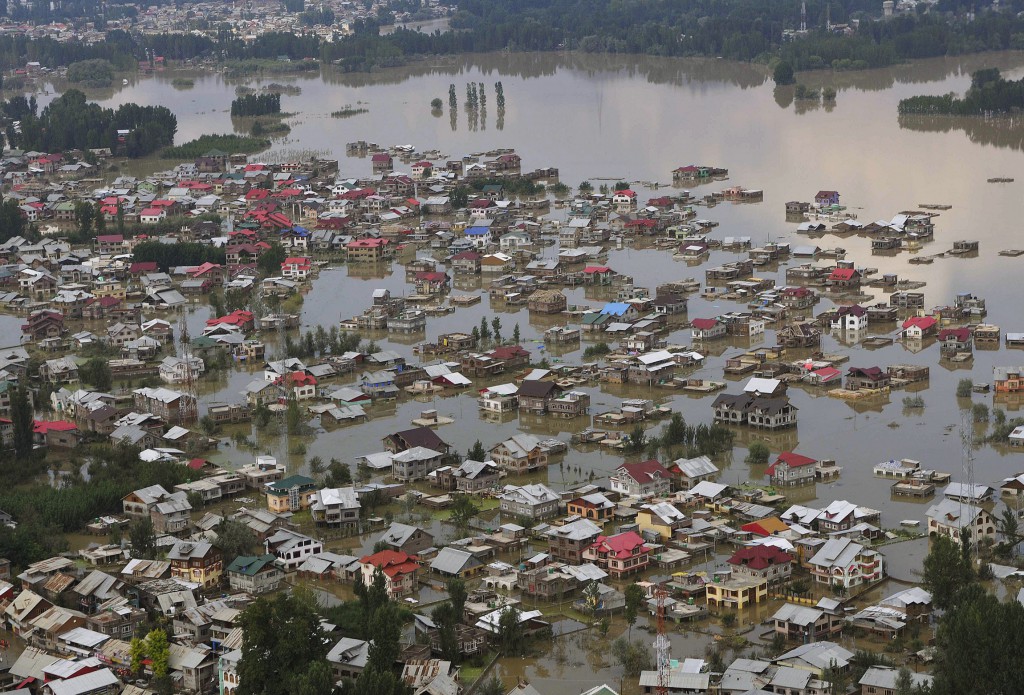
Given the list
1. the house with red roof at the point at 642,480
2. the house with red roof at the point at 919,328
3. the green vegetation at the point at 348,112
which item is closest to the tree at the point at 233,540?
the house with red roof at the point at 642,480

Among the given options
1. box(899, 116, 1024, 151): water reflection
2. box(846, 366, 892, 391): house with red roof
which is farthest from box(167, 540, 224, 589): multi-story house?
box(899, 116, 1024, 151): water reflection

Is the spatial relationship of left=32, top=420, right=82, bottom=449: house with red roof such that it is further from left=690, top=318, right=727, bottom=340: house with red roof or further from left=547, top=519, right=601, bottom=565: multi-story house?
left=690, top=318, right=727, bottom=340: house with red roof

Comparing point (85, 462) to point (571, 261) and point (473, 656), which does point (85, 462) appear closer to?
point (473, 656)

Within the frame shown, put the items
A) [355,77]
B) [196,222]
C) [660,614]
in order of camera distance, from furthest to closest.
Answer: [355,77]
[196,222]
[660,614]

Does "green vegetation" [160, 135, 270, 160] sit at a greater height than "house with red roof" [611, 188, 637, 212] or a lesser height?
greater

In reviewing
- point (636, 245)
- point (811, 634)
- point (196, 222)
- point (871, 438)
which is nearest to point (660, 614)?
point (811, 634)

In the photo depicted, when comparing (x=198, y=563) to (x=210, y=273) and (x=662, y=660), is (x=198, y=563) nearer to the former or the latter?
(x=662, y=660)

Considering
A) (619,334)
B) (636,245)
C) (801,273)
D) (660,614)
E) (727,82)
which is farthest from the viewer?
(727,82)
